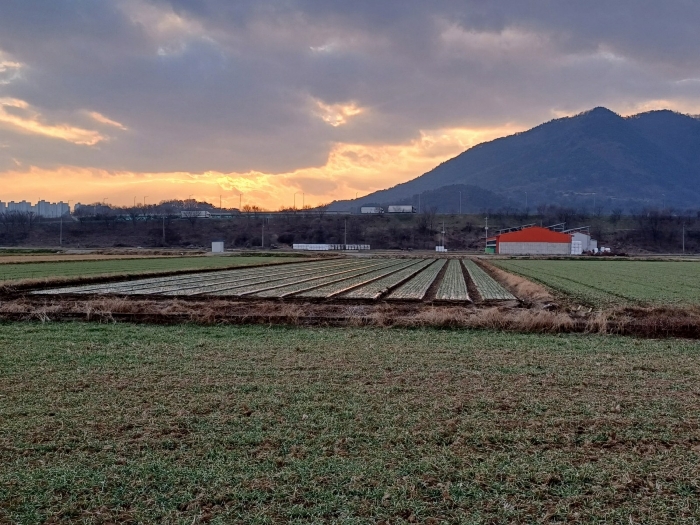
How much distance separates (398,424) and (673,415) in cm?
447

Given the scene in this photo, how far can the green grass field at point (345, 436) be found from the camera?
5.24 meters

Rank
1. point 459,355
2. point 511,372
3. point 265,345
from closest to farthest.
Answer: point 511,372 → point 459,355 → point 265,345

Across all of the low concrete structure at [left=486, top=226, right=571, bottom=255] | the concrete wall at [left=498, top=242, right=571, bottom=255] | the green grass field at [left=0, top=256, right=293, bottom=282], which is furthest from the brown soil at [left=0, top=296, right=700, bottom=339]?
the low concrete structure at [left=486, top=226, right=571, bottom=255]

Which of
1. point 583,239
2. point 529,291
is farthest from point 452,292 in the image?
point 583,239

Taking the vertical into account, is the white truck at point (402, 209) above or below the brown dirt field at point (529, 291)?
above

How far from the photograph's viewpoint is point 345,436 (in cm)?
707

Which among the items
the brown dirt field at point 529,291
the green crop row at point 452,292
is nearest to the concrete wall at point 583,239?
the brown dirt field at point 529,291

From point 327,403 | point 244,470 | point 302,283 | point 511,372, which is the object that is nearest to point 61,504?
point 244,470

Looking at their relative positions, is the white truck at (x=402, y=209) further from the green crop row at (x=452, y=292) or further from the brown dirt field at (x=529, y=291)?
the green crop row at (x=452, y=292)

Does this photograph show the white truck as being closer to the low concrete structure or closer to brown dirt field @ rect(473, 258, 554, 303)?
the low concrete structure

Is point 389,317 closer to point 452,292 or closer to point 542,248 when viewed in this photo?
point 452,292

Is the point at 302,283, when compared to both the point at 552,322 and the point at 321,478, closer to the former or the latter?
the point at 552,322

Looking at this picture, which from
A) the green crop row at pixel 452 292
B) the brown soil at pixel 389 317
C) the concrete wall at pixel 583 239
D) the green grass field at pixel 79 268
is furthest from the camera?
the concrete wall at pixel 583 239

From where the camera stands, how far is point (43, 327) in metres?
16.2
